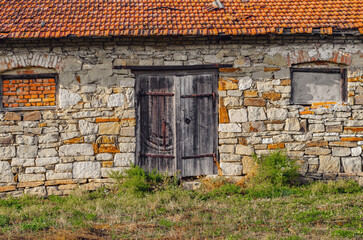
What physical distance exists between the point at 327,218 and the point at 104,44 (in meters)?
4.87

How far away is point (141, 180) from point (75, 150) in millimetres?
1449

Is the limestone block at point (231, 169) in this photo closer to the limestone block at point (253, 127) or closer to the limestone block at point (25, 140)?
the limestone block at point (253, 127)

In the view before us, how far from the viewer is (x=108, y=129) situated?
7008 mm

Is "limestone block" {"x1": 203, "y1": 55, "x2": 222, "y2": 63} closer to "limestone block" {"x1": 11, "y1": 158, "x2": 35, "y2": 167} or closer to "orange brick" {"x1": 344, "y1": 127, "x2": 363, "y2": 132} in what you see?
"orange brick" {"x1": 344, "y1": 127, "x2": 363, "y2": 132}

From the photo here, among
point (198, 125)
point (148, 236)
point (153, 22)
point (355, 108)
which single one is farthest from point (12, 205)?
point (355, 108)

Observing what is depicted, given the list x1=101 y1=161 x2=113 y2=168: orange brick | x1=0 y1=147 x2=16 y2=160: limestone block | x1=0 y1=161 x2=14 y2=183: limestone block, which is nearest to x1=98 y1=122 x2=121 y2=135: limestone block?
x1=101 y1=161 x2=113 y2=168: orange brick

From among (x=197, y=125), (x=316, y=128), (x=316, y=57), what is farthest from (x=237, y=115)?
(x=316, y=57)

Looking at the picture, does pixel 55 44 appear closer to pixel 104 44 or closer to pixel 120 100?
pixel 104 44

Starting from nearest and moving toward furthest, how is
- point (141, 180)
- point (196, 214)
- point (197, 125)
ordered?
point (196, 214) < point (141, 180) < point (197, 125)

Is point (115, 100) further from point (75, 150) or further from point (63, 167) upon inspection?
point (63, 167)

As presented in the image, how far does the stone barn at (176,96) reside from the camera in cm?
694

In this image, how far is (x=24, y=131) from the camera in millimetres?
6949

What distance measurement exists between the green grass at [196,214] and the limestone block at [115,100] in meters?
1.62

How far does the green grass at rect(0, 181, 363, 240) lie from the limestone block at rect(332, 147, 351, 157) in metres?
0.59
